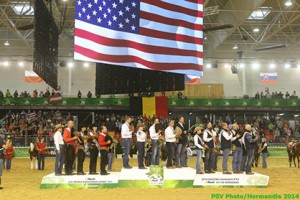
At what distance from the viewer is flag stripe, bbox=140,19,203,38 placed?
13930 mm

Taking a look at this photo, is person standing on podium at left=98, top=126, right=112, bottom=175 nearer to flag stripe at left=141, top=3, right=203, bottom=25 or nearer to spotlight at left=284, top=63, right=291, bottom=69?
flag stripe at left=141, top=3, right=203, bottom=25

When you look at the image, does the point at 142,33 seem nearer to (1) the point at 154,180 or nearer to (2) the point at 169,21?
(2) the point at 169,21

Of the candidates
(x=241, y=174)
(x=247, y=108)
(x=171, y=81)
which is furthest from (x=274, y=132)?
(x=241, y=174)

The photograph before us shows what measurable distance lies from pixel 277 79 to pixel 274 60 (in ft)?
6.93

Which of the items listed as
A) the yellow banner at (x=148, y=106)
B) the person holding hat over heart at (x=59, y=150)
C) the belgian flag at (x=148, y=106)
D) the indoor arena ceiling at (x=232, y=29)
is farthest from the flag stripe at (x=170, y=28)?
the indoor arena ceiling at (x=232, y=29)

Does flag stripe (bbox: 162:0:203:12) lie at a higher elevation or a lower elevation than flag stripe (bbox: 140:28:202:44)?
higher

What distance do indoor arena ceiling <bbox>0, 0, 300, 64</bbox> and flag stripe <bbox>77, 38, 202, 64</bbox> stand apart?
1363 cm

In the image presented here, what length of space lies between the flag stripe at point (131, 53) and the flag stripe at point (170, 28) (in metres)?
0.92

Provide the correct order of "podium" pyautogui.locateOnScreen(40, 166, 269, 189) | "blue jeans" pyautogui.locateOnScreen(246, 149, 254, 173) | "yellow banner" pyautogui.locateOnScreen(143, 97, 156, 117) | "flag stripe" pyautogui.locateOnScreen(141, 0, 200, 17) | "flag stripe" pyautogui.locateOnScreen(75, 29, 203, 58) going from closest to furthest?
"flag stripe" pyautogui.locateOnScreen(75, 29, 203, 58), "podium" pyautogui.locateOnScreen(40, 166, 269, 189), "blue jeans" pyautogui.locateOnScreen(246, 149, 254, 173), "flag stripe" pyautogui.locateOnScreen(141, 0, 200, 17), "yellow banner" pyautogui.locateOnScreen(143, 97, 156, 117)

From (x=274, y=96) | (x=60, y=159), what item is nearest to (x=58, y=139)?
(x=60, y=159)

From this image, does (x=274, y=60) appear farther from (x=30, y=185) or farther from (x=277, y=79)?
(x=30, y=185)

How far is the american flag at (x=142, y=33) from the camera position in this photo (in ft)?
39.0

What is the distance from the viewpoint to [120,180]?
12.5m

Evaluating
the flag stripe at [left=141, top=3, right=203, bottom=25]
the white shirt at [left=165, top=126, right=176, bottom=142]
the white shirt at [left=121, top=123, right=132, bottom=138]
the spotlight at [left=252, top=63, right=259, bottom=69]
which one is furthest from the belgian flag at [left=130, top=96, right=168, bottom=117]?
the spotlight at [left=252, top=63, right=259, bottom=69]
